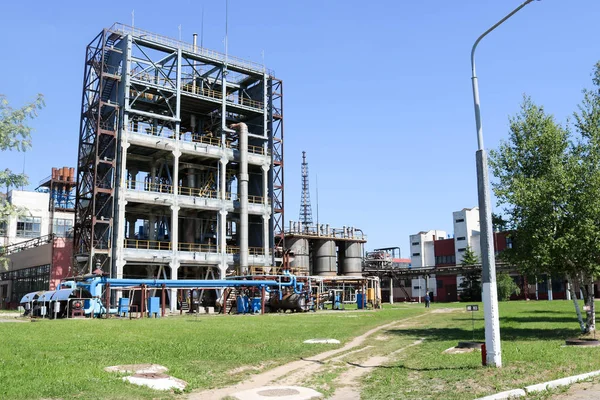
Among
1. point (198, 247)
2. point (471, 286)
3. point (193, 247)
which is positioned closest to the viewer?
point (193, 247)

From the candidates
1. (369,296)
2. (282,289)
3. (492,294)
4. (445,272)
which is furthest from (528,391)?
(445,272)

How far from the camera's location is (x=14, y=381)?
10953 mm

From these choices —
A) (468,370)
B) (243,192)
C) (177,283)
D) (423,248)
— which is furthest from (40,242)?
(423,248)

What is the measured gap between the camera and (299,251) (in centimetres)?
7562

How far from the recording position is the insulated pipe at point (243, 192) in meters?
59.5

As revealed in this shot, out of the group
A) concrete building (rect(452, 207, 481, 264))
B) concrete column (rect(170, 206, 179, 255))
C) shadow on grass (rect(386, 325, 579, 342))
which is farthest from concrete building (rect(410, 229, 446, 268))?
A: shadow on grass (rect(386, 325, 579, 342))

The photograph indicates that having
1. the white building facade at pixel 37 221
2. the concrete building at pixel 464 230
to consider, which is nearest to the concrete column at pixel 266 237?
the white building facade at pixel 37 221

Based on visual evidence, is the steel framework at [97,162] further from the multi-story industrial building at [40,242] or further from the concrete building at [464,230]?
the concrete building at [464,230]

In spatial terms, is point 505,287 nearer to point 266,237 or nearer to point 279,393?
point 266,237

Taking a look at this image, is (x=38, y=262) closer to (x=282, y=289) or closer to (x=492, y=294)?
(x=282, y=289)

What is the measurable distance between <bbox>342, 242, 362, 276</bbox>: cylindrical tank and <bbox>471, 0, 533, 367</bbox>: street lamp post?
2709 inches

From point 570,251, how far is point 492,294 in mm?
8816

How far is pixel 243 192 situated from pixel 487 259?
48.3 meters

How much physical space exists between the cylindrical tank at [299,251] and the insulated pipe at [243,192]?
1601cm
